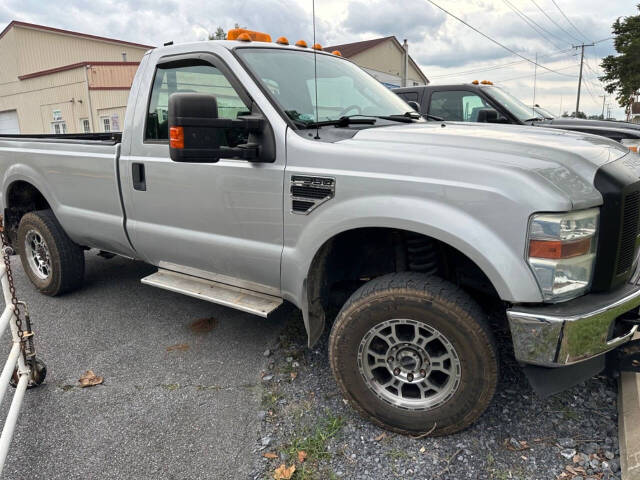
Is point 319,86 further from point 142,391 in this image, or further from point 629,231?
point 142,391

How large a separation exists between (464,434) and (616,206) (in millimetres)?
1341

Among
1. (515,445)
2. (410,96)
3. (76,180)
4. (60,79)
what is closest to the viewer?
(515,445)

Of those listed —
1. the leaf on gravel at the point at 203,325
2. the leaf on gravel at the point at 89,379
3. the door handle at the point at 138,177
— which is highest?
the door handle at the point at 138,177

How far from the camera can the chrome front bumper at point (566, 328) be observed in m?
2.11

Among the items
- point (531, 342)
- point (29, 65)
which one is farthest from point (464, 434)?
point (29, 65)

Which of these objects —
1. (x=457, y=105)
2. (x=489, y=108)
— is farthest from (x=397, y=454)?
(x=457, y=105)

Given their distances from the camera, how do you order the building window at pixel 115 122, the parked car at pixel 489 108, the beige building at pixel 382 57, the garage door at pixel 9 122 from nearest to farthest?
the parked car at pixel 489 108, the building window at pixel 115 122, the garage door at pixel 9 122, the beige building at pixel 382 57

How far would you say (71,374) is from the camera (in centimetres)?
333

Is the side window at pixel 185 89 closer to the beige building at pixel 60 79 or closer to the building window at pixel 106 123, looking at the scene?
the beige building at pixel 60 79

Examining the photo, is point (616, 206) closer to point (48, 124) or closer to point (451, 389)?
point (451, 389)

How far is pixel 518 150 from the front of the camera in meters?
2.32

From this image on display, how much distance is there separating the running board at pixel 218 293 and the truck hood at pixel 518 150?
1.16 metres

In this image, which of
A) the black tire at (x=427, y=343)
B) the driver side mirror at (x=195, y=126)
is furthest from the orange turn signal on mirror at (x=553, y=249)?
the driver side mirror at (x=195, y=126)

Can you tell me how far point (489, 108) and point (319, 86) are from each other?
14.6 feet
